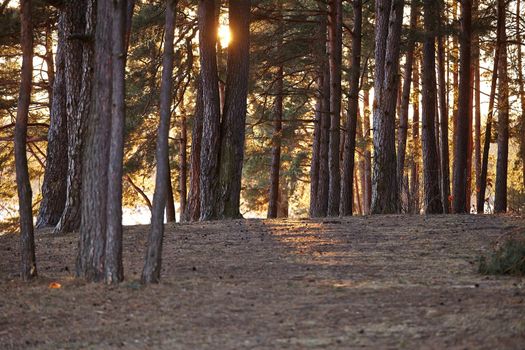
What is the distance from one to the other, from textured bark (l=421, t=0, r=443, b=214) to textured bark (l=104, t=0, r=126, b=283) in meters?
13.3

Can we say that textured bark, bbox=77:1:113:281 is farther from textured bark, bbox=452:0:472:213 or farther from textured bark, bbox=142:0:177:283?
textured bark, bbox=452:0:472:213

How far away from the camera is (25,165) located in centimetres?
1029

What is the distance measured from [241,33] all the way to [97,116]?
31.0ft

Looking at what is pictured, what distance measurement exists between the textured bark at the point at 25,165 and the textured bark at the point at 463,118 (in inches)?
563

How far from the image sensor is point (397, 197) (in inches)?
795

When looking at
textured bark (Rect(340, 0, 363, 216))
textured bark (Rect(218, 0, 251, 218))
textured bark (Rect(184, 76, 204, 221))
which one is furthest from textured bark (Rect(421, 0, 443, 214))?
textured bark (Rect(184, 76, 204, 221))

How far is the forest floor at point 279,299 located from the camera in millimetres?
6922

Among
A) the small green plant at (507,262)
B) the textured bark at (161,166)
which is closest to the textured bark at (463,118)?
the small green plant at (507,262)

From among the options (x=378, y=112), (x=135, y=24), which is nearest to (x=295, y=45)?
(x=135, y=24)

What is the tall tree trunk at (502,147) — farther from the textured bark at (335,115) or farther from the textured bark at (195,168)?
the textured bark at (195,168)

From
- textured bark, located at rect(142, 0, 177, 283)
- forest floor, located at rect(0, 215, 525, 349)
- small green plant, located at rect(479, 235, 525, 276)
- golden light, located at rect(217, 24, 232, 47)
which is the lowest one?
forest floor, located at rect(0, 215, 525, 349)

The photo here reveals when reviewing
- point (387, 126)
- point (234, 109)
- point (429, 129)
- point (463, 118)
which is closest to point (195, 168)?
point (234, 109)

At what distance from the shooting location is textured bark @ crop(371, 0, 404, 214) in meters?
19.8

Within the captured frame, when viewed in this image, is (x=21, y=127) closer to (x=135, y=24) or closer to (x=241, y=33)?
(x=241, y=33)
